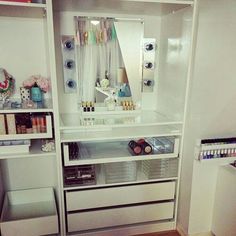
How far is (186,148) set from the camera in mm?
1649

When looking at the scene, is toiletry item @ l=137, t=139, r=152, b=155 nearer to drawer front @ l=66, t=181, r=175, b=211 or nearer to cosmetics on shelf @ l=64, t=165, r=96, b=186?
drawer front @ l=66, t=181, r=175, b=211

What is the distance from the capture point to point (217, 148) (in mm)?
1538

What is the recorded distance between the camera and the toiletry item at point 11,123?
4.61ft

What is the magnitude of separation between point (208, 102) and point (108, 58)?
2.64 feet

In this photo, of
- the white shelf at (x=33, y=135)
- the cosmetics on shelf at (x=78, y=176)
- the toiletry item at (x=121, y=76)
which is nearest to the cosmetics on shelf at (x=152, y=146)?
the cosmetics on shelf at (x=78, y=176)

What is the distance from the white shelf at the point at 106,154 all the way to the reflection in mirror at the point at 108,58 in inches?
14.2

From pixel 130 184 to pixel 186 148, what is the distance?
47cm

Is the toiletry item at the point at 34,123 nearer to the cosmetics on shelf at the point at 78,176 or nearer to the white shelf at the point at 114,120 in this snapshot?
the white shelf at the point at 114,120

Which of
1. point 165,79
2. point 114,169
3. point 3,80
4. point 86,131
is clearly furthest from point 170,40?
point 3,80

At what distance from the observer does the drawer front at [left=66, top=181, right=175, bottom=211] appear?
1614 mm

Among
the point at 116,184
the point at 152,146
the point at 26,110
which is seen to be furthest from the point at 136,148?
the point at 26,110

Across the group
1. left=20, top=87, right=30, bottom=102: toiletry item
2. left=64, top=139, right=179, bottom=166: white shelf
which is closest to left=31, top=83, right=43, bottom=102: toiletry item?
left=20, top=87, right=30, bottom=102: toiletry item

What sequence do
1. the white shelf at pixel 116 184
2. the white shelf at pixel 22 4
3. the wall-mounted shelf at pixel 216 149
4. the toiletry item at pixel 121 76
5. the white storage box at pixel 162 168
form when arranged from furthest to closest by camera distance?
the toiletry item at pixel 121 76 → the white storage box at pixel 162 168 → the white shelf at pixel 116 184 → the wall-mounted shelf at pixel 216 149 → the white shelf at pixel 22 4

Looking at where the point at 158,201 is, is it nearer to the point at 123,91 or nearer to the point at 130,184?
the point at 130,184
